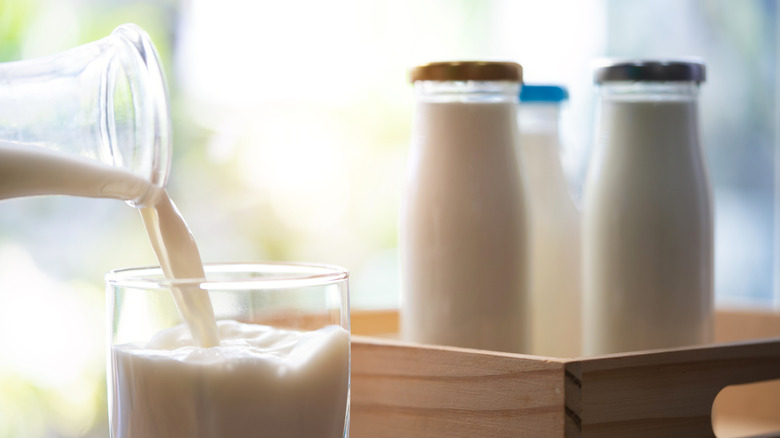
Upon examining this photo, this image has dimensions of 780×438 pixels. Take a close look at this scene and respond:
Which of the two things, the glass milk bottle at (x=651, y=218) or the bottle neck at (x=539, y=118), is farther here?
the bottle neck at (x=539, y=118)

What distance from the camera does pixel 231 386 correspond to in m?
0.52

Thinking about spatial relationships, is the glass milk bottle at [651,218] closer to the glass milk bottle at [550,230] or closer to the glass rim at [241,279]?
the glass milk bottle at [550,230]

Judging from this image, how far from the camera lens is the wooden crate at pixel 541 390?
0.60 m

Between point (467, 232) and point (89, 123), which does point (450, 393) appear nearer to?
point (467, 232)

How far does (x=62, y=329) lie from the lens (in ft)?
5.21

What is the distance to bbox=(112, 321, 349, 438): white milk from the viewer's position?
522 mm

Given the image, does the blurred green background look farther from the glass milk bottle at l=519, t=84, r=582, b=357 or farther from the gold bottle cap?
the gold bottle cap

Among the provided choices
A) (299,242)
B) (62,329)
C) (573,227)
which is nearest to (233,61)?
(299,242)

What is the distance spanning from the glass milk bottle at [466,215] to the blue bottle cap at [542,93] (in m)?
0.09

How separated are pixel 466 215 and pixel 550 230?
15cm

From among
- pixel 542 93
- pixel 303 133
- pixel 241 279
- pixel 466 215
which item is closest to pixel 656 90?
pixel 542 93

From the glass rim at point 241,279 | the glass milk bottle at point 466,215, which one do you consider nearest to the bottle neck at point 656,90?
the glass milk bottle at point 466,215

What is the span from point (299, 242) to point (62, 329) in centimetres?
53

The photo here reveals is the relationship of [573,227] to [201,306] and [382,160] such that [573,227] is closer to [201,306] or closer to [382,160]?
[201,306]
